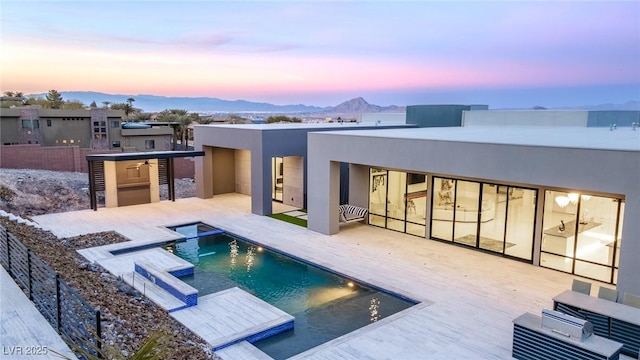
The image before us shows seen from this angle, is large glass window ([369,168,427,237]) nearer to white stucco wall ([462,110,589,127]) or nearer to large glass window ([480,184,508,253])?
large glass window ([480,184,508,253])

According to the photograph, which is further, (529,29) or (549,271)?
(529,29)

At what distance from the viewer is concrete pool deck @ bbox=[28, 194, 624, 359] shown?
23.1ft

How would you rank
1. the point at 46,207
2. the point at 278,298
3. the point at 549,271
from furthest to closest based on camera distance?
the point at 46,207, the point at 549,271, the point at 278,298

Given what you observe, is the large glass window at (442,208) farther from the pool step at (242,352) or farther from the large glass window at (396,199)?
the pool step at (242,352)

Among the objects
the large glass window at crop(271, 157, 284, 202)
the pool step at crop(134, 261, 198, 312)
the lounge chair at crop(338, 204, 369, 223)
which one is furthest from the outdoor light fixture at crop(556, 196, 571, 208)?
the large glass window at crop(271, 157, 284, 202)

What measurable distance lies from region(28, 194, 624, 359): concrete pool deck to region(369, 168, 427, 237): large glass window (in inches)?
18.8

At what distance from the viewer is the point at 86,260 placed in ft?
36.4

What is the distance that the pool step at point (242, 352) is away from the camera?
21.9ft

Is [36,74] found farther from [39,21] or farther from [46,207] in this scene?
[46,207]

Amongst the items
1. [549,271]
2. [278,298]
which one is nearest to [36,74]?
[278,298]

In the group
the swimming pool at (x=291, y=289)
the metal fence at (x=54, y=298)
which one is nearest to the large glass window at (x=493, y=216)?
the swimming pool at (x=291, y=289)

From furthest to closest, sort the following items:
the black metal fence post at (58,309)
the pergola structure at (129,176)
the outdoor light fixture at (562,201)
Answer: the pergola structure at (129,176)
the outdoor light fixture at (562,201)
the black metal fence post at (58,309)

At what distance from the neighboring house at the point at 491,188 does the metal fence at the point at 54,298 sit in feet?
25.7

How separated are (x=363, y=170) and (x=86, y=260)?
8515mm
